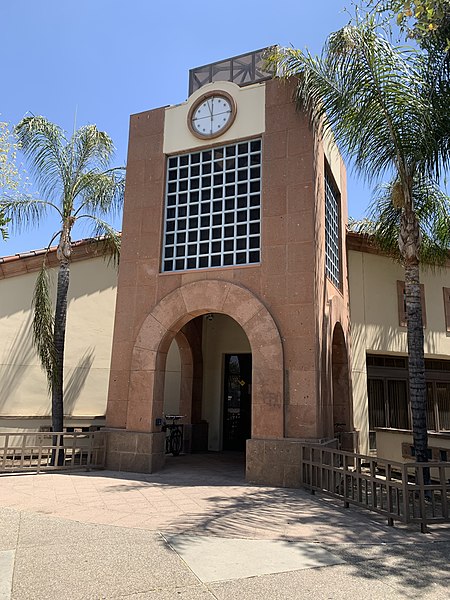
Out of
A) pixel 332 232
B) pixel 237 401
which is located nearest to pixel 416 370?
pixel 332 232

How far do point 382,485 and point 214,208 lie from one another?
6.89 metres

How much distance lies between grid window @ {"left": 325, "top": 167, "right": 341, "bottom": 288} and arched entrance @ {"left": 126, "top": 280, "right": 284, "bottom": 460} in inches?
95.7

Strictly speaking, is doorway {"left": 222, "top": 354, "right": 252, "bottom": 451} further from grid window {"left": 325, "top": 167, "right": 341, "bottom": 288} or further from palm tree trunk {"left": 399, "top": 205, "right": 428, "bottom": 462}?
palm tree trunk {"left": 399, "top": 205, "right": 428, "bottom": 462}

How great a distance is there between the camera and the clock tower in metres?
9.32

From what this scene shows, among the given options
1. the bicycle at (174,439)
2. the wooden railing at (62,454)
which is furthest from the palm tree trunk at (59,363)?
the bicycle at (174,439)

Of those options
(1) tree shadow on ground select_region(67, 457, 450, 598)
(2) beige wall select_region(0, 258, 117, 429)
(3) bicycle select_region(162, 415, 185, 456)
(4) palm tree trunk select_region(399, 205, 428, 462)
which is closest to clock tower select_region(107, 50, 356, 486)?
(1) tree shadow on ground select_region(67, 457, 450, 598)

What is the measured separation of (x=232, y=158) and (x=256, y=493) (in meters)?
7.25

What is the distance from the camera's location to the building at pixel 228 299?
9.49 metres

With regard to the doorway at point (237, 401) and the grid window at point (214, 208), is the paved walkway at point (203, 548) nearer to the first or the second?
the grid window at point (214, 208)

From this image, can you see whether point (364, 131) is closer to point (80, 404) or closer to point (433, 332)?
point (433, 332)

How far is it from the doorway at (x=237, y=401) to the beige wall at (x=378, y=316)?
126 inches

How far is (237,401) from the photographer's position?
1455 centimetres

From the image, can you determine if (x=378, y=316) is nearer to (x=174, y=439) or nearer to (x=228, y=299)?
(x=228, y=299)

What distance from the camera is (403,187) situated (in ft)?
30.0
